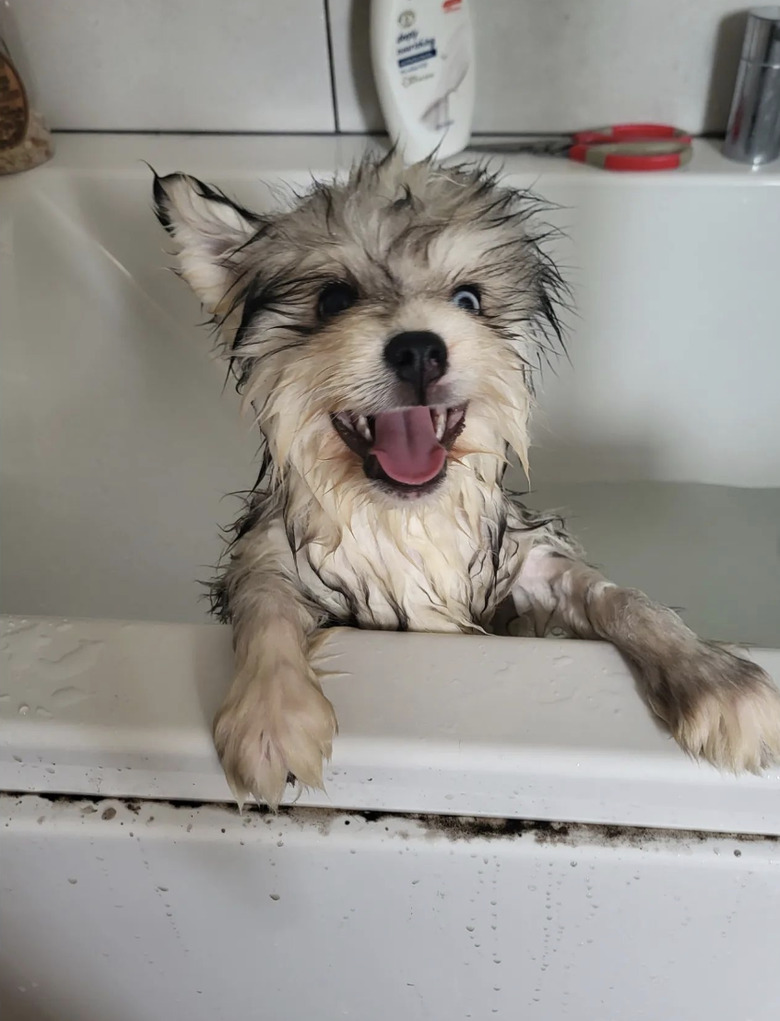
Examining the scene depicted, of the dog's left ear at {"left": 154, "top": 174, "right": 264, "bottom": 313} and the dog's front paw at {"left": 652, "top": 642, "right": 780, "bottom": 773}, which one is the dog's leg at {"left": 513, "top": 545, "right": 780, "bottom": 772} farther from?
the dog's left ear at {"left": 154, "top": 174, "right": 264, "bottom": 313}

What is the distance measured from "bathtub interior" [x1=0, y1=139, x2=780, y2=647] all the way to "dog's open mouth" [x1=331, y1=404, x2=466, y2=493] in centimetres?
59

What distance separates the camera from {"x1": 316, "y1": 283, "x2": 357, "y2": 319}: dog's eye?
2.60 ft

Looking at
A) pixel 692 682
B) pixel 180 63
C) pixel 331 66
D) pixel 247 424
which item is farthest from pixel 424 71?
pixel 692 682

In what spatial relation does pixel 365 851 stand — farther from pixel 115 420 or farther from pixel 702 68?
pixel 702 68

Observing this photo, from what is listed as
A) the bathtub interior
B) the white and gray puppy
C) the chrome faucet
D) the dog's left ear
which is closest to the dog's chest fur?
the white and gray puppy

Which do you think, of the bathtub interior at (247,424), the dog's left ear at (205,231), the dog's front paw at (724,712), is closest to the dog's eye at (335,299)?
the dog's left ear at (205,231)

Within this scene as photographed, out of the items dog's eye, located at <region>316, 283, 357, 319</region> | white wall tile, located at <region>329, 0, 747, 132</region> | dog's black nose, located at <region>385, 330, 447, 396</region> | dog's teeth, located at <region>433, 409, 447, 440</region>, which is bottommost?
dog's teeth, located at <region>433, 409, 447, 440</region>

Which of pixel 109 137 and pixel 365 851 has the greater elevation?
pixel 109 137

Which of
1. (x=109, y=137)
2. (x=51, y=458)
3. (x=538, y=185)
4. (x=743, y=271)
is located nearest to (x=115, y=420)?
(x=51, y=458)

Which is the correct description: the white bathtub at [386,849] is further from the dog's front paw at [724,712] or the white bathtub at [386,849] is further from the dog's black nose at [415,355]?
the dog's black nose at [415,355]

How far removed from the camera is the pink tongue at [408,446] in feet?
2.56

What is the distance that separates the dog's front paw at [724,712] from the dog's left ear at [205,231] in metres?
0.55

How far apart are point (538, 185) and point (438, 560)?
683mm

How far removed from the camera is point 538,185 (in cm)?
127
